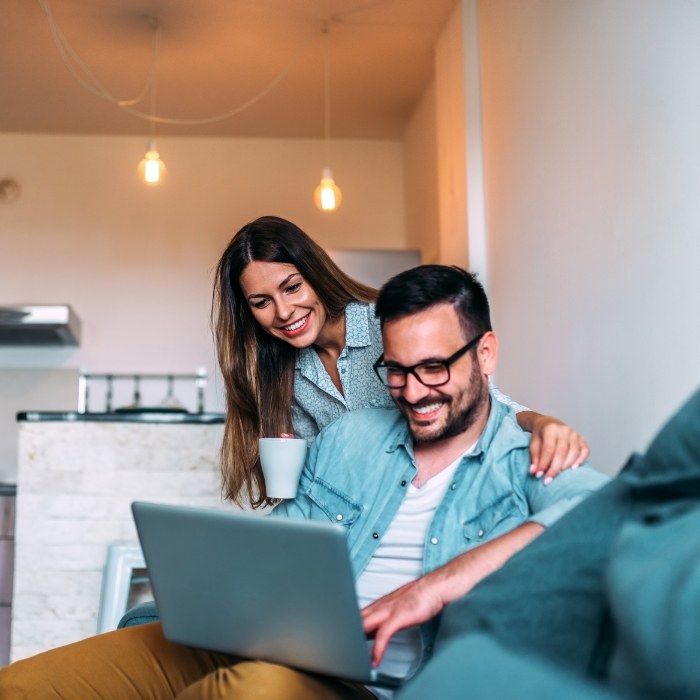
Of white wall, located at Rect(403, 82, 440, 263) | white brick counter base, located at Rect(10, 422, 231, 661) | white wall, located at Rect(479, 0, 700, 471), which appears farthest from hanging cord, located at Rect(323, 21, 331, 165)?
white brick counter base, located at Rect(10, 422, 231, 661)

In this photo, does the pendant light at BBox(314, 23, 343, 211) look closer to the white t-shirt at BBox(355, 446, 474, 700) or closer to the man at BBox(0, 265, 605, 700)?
the man at BBox(0, 265, 605, 700)

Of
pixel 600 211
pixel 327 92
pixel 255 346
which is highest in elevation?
pixel 327 92

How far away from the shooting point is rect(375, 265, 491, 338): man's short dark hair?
1.65 meters

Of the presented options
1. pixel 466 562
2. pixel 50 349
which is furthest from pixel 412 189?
pixel 466 562

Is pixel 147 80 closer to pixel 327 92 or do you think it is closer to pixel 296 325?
pixel 327 92

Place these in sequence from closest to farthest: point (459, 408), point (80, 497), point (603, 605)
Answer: point (603, 605) < point (459, 408) < point (80, 497)

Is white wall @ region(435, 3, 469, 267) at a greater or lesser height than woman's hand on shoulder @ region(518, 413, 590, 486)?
greater

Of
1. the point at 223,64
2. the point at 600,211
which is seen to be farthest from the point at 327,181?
the point at 600,211

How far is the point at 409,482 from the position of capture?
5.49 feet

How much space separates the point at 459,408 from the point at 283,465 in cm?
33

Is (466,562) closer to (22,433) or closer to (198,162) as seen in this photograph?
(22,433)

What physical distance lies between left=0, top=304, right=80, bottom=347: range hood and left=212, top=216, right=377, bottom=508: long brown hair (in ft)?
10.3

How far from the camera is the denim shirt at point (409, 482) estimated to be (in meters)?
1.53

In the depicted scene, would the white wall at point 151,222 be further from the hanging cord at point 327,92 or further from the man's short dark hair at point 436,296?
the man's short dark hair at point 436,296
